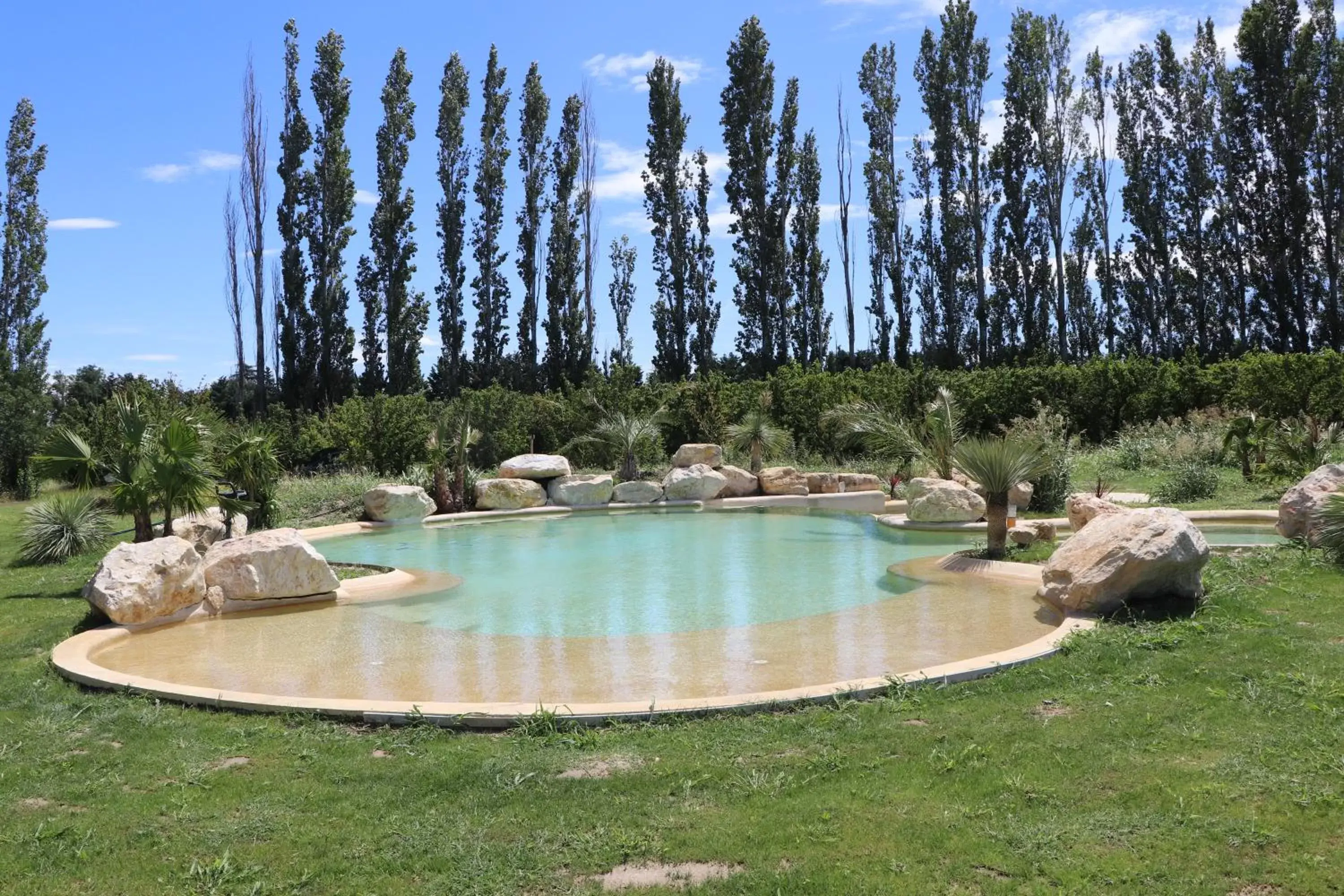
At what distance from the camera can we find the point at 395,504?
15414 millimetres

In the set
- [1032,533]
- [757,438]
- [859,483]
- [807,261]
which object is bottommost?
[1032,533]

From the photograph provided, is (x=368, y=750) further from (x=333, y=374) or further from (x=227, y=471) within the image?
(x=333, y=374)

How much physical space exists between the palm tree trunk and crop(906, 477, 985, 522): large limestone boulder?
360 centimetres

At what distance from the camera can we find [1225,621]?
20.0 ft

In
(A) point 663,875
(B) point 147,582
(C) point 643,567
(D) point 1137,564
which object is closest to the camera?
(A) point 663,875

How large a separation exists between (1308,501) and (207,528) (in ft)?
34.4

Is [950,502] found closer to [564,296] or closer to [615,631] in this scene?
[615,631]

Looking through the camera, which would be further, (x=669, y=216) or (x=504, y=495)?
(x=669, y=216)

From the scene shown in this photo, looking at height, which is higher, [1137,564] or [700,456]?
[700,456]

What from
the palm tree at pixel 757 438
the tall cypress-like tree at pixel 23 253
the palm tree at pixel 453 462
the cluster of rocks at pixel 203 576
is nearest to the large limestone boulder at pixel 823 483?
the palm tree at pixel 757 438

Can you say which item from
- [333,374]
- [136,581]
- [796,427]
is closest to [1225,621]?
[136,581]

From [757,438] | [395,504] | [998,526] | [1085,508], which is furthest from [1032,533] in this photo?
[395,504]

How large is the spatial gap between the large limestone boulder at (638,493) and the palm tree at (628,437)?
355 millimetres

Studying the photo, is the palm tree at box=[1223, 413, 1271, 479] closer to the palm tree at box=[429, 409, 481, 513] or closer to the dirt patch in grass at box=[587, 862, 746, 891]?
the palm tree at box=[429, 409, 481, 513]
